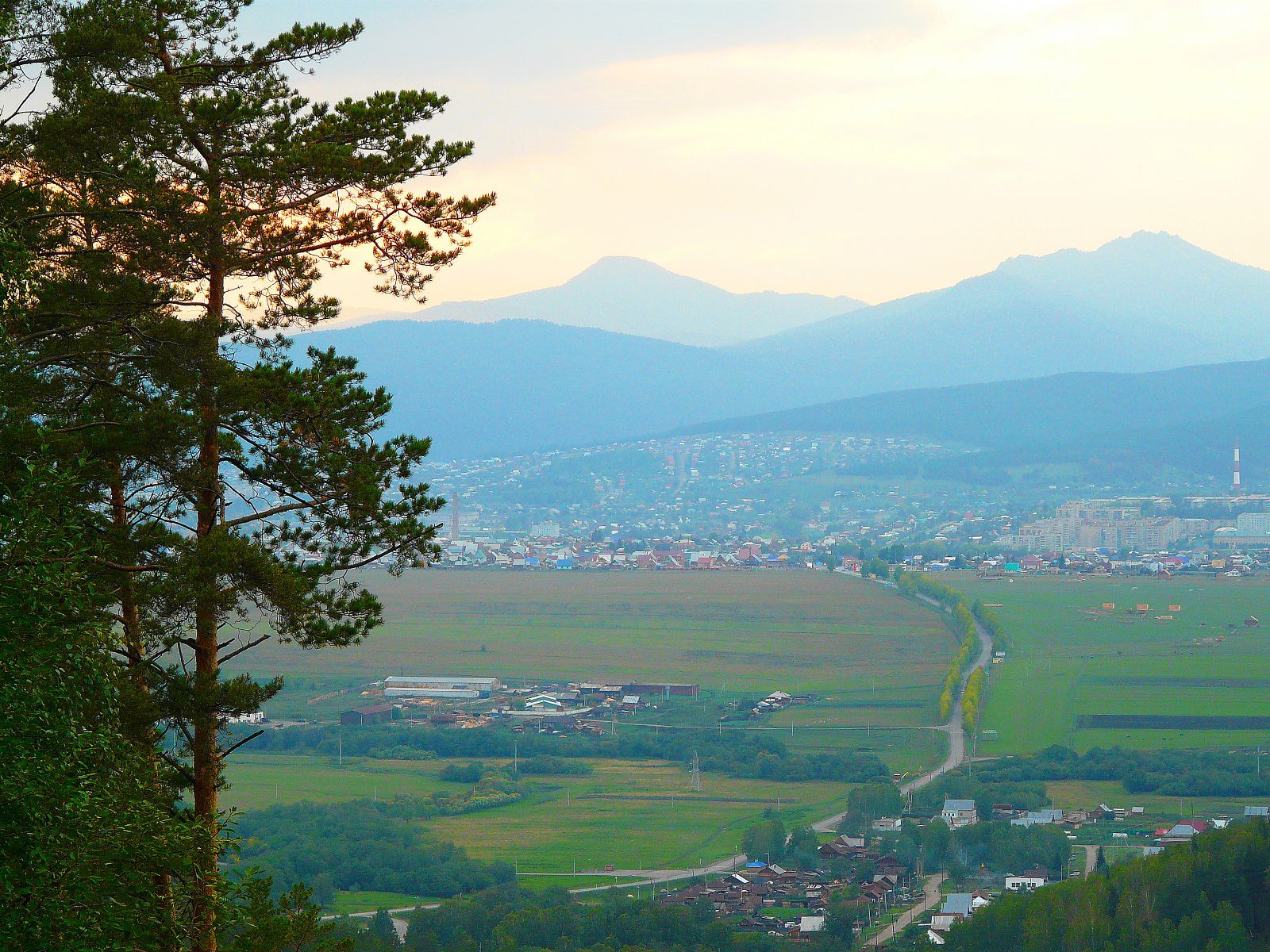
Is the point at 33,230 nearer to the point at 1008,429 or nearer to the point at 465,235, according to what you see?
the point at 465,235

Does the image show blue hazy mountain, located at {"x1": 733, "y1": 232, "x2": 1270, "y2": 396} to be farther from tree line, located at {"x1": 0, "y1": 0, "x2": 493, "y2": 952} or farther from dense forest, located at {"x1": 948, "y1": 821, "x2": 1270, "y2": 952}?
tree line, located at {"x1": 0, "y1": 0, "x2": 493, "y2": 952}

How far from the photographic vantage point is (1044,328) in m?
163

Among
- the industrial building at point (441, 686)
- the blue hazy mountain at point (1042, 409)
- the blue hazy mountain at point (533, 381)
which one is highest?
the blue hazy mountain at point (533, 381)

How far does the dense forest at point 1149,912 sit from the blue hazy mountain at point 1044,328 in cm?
13276

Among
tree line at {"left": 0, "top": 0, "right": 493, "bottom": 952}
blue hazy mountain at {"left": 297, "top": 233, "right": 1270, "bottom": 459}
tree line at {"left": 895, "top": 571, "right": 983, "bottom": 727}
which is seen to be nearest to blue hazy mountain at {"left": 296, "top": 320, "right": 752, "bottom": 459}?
blue hazy mountain at {"left": 297, "top": 233, "right": 1270, "bottom": 459}

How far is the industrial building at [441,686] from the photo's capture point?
2708cm

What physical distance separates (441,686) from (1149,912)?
60.2 feet

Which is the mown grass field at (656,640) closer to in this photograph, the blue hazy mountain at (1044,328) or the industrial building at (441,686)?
the industrial building at (441,686)

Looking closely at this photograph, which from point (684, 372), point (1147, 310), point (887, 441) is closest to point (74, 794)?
point (887, 441)

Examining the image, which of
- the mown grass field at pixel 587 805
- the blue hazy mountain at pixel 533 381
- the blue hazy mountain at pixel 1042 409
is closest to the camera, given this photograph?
the mown grass field at pixel 587 805

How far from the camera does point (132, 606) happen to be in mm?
5258

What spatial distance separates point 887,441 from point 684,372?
56617 millimetres

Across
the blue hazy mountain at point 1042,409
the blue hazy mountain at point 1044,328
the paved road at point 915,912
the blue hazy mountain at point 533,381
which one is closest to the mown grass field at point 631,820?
the paved road at point 915,912

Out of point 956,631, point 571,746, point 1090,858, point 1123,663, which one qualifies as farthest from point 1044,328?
point 1090,858
